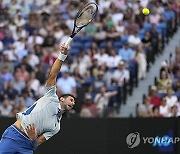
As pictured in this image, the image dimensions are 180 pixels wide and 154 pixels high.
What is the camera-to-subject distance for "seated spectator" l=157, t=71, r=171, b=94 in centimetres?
1598

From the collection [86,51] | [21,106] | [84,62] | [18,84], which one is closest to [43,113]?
[21,106]

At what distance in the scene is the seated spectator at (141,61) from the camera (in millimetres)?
17516

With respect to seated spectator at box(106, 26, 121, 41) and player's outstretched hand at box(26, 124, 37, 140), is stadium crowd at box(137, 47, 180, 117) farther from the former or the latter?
player's outstretched hand at box(26, 124, 37, 140)

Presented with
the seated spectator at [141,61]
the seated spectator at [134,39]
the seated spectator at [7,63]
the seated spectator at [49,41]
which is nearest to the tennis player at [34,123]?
the seated spectator at [141,61]

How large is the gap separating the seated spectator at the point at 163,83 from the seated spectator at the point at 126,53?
6.00ft

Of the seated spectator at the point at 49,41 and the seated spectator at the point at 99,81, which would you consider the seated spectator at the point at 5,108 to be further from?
the seated spectator at the point at 49,41

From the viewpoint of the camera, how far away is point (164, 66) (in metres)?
16.6

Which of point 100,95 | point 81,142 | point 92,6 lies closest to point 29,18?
point 100,95

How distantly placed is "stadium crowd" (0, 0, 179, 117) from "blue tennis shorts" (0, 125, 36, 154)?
629 cm

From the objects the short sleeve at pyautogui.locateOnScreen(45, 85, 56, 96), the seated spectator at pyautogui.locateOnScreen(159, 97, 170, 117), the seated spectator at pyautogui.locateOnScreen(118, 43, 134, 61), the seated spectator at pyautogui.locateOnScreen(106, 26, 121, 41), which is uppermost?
the seated spectator at pyautogui.locateOnScreen(106, 26, 121, 41)

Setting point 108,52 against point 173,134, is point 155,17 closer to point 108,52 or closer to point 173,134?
point 108,52

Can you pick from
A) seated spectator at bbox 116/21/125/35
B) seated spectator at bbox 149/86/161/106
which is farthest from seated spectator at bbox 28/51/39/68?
seated spectator at bbox 149/86/161/106

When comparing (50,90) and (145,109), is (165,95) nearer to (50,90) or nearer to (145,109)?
(145,109)

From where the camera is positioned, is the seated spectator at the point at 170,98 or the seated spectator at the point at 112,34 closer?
the seated spectator at the point at 170,98
